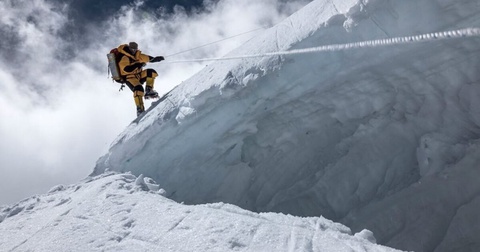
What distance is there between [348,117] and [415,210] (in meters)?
1.62

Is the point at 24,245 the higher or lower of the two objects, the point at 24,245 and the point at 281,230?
the higher

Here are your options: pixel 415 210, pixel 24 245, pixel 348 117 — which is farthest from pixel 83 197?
pixel 415 210

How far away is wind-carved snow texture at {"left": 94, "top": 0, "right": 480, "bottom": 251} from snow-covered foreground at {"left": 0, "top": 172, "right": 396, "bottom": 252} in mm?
1303

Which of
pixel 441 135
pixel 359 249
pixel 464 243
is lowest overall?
pixel 464 243

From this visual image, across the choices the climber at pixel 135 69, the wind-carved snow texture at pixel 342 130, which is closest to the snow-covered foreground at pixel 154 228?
the wind-carved snow texture at pixel 342 130

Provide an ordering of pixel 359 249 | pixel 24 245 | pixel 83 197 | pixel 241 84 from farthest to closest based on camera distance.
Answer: pixel 241 84, pixel 83 197, pixel 24 245, pixel 359 249

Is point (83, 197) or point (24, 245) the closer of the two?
point (24, 245)

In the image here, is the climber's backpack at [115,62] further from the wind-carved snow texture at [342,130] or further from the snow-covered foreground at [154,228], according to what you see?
the snow-covered foreground at [154,228]

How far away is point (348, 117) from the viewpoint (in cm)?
547

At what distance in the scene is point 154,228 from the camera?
3.27 metres

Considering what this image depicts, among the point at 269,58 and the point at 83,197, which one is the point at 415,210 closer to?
the point at 269,58

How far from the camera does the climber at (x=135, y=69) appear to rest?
7.07 meters

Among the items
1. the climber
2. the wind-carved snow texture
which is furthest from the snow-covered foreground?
the climber

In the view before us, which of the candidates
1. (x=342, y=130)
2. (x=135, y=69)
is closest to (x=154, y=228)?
(x=342, y=130)
